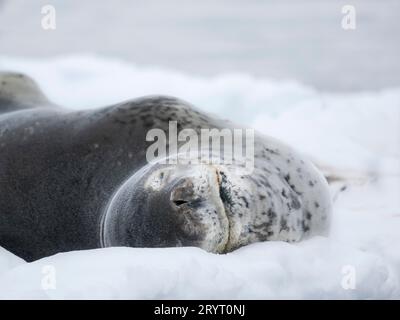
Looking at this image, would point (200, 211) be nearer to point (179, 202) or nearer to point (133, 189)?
point (179, 202)

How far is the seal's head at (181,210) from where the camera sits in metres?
2.38

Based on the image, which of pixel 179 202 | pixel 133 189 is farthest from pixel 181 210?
pixel 133 189

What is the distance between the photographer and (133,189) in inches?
102

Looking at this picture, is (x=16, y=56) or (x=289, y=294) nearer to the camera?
(x=289, y=294)

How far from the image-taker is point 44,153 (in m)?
3.28

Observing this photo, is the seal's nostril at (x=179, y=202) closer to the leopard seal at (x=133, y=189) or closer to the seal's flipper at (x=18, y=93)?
the leopard seal at (x=133, y=189)

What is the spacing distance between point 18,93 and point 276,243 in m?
2.40

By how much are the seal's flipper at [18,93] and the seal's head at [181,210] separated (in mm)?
1842

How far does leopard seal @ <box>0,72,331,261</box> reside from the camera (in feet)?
7.97

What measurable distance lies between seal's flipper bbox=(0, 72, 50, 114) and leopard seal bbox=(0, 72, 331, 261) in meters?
0.62
